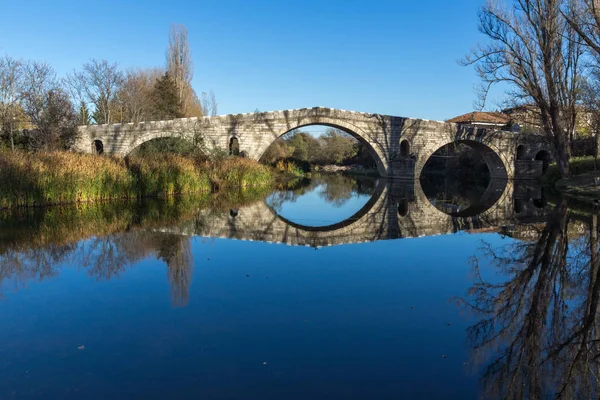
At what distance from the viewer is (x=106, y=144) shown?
24469mm

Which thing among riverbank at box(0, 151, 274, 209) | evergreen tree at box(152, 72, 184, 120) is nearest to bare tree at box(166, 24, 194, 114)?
evergreen tree at box(152, 72, 184, 120)

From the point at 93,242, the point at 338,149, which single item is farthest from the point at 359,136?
the point at 338,149

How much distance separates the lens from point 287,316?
3.80m

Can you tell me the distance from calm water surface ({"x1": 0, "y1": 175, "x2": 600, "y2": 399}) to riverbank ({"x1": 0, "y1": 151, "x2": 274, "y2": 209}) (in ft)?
9.45

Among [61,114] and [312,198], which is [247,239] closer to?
[312,198]

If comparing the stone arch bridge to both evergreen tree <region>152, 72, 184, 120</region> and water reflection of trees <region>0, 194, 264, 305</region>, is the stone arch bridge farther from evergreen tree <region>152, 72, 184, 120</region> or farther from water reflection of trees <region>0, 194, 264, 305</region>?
water reflection of trees <region>0, 194, 264, 305</region>

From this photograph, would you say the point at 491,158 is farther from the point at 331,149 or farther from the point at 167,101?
the point at 167,101

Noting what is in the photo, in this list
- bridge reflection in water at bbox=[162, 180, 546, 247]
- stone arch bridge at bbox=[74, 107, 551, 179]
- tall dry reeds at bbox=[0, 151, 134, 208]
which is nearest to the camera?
bridge reflection in water at bbox=[162, 180, 546, 247]

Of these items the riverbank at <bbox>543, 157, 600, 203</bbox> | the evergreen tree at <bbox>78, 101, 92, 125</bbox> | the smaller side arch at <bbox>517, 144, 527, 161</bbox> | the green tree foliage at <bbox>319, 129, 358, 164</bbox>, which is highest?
the evergreen tree at <bbox>78, 101, 92, 125</bbox>

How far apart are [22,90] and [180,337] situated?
2421 centimetres

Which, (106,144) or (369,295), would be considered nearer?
(369,295)

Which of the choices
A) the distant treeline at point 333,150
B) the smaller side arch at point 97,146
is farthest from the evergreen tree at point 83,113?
the distant treeline at point 333,150

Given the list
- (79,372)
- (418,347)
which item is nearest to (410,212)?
(418,347)

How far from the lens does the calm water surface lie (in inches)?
106
